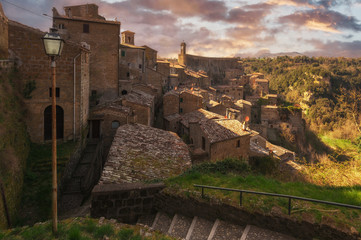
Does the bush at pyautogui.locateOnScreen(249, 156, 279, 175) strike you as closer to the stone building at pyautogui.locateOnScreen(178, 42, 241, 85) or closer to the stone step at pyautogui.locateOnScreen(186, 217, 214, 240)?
the stone step at pyautogui.locateOnScreen(186, 217, 214, 240)

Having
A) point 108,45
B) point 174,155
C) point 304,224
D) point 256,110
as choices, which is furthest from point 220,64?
point 304,224

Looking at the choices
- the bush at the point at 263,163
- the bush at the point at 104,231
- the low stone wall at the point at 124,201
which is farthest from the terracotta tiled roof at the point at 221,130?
the bush at the point at 104,231

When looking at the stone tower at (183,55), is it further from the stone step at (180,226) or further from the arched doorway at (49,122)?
the stone step at (180,226)

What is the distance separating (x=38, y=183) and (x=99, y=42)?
15469 mm

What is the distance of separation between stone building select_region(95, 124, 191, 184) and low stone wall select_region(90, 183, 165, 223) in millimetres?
1514

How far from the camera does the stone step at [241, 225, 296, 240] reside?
18.3 ft

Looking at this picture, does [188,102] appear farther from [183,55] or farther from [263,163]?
[183,55]

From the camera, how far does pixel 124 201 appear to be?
23.6 feet

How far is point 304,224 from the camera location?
5.46 metres

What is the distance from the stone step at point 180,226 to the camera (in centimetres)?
632

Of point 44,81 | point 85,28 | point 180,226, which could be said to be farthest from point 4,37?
point 180,226

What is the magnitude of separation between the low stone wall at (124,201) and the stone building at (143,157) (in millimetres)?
1514

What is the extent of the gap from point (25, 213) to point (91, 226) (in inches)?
233

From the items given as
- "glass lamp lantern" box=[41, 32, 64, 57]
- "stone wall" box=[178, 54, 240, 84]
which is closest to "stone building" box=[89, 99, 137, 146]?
"glass lamp lantern" box=[41, 32, 64, 57]
